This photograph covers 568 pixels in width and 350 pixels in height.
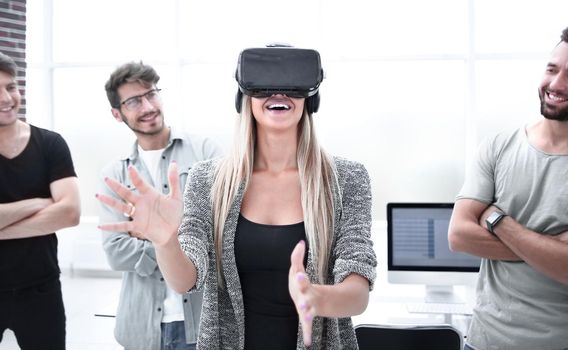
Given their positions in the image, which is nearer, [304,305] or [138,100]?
[304,305]

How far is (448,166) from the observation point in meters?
4.80

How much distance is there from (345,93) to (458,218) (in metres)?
3.24

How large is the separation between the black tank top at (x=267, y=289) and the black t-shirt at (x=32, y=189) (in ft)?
4.22

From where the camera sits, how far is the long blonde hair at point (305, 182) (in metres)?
1.27

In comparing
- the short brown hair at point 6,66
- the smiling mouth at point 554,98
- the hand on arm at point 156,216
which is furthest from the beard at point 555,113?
the short brown hair at point 6,66

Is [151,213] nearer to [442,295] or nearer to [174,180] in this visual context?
[174,180]

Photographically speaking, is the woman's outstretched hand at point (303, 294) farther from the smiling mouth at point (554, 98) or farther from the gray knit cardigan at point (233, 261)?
the smiling mouth at point (554, 98)

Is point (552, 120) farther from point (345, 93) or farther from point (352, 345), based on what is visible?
point (345, 93)

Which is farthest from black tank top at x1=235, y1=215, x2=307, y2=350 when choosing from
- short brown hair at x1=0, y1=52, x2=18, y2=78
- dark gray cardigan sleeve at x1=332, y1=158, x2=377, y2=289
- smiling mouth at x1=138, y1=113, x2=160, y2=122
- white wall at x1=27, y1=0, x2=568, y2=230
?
white wall at x1=27, y1=0, x2=568, y2=230

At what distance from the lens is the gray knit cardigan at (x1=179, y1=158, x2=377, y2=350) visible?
4.03ft

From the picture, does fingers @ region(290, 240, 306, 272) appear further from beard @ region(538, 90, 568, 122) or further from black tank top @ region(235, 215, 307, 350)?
beard @ region(538, 90, 568, 122)

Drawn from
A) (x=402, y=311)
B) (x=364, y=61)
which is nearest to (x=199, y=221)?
(x=402, y=311)

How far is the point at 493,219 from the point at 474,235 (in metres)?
0.08

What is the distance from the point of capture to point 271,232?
4.20 ft
